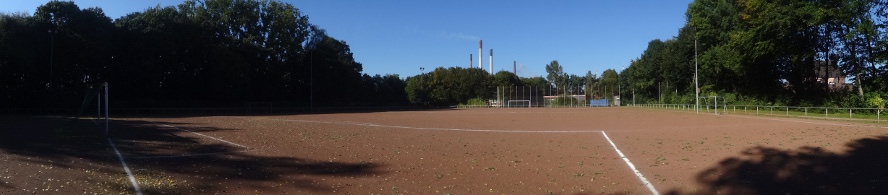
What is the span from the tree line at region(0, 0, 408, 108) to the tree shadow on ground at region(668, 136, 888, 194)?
1715 inches

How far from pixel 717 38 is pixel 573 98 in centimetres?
5531

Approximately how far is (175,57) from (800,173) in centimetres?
5066

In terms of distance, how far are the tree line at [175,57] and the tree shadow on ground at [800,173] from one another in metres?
43.6

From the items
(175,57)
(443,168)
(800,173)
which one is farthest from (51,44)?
(800,173)

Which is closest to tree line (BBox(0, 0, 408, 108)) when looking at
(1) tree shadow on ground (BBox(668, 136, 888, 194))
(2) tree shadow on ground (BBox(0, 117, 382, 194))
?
(2) tree shadow on ground (BBox(0, 117, 382, 194))

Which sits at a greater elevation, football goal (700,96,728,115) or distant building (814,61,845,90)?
distant building (814,61,845,90)

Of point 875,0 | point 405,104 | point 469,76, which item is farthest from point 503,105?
point 875,0

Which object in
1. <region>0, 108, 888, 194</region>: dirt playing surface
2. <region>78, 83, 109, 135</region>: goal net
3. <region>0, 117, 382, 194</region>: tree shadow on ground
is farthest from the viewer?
<region>78, 83, 109, 135</region>: goal net

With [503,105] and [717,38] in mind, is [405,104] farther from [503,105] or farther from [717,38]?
[717,38]

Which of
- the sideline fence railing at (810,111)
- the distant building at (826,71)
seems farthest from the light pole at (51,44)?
the distant building at (826,71)

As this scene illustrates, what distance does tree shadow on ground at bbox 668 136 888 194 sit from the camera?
6.96 meters

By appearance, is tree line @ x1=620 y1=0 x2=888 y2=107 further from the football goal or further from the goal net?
the goal net

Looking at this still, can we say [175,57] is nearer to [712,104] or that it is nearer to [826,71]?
[712,104]

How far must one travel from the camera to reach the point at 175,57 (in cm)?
4884
